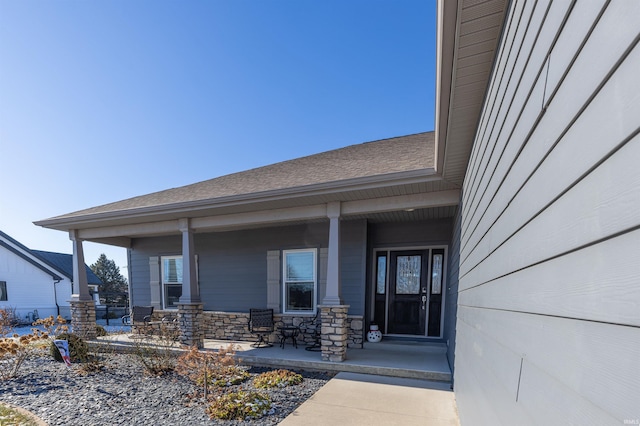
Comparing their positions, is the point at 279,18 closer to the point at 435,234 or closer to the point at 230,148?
the point at 230,148

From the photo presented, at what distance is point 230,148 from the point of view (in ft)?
30.5

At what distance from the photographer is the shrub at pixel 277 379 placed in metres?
4.05

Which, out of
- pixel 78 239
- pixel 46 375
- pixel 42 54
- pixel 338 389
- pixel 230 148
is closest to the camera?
pixel 338 389

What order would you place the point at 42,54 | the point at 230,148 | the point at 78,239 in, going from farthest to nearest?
the point at 230,148 < the point at 78,239 < the point at 42,54

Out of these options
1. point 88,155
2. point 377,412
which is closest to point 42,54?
point 88,155

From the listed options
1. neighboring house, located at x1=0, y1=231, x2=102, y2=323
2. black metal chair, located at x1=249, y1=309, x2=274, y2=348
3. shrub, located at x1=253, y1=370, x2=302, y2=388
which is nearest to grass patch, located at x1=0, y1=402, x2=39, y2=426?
shrub, located at x1=253, y1=370, x2=302, y2=388

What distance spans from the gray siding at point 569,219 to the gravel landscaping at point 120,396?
299 cm

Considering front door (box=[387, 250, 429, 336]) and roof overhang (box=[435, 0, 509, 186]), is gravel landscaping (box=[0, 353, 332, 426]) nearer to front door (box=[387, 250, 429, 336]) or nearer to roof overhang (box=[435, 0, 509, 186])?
front door (box=[387, 250, 429, 336])

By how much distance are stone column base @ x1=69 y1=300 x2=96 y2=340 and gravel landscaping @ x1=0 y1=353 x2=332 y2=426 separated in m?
2.09

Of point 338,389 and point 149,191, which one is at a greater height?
point 149,191

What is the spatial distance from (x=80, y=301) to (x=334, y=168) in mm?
7113

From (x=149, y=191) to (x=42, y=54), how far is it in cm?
363

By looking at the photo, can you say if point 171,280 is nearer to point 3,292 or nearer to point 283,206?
point 283,206

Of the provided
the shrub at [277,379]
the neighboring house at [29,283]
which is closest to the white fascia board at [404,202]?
the shrub at [277,379]
